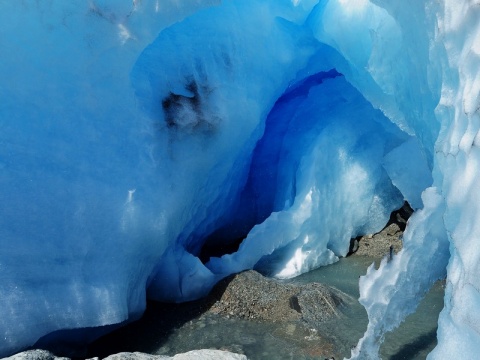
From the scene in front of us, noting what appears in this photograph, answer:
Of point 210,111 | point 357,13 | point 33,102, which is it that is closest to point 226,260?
point 210,111

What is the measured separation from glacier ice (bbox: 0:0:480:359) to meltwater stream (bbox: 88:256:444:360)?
5.3 inches

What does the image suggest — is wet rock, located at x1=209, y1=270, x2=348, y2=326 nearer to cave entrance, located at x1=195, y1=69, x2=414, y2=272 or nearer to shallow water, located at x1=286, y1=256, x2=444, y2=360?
shallow water, located at x1=286, y1=256, x2=444, y2=360

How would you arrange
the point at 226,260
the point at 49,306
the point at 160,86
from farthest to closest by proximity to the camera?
the point at 226,260
the point at 160,86
the point at 49,306

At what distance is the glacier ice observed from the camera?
6.31ft

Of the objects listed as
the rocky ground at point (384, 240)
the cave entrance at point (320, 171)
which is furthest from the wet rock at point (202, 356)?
the rocky ground at point (384, 240)

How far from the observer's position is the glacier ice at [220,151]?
1.92 m

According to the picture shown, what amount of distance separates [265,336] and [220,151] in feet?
3.13

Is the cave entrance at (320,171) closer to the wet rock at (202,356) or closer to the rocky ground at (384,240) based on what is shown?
the rocky ground at (384,240)

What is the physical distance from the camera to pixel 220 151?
2.88 metres

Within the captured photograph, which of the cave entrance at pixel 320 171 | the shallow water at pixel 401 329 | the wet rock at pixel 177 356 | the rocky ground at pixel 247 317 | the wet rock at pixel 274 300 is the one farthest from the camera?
the cave entrance at pixel 320 171

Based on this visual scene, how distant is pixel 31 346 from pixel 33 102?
930mm

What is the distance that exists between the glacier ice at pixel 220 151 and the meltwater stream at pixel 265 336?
14 cm

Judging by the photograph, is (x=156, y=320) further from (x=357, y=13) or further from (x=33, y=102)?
(x=357, y=13)

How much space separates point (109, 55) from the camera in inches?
96.7
